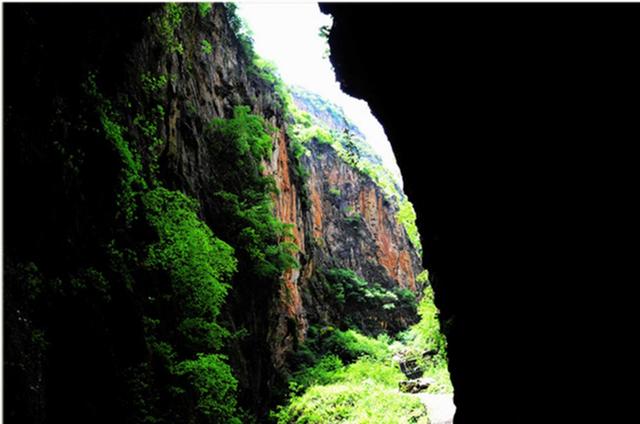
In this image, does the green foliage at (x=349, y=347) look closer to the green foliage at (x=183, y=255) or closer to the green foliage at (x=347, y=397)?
the green foliage at (x=347, y=397)

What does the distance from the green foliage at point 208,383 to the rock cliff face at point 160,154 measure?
1.36 metres

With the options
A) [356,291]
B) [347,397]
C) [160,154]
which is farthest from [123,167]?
[356,291]

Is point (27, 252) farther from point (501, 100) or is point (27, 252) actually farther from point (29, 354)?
point (501, 100)

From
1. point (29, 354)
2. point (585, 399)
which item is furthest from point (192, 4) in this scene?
point (585, 399)

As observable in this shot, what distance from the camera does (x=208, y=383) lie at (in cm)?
867

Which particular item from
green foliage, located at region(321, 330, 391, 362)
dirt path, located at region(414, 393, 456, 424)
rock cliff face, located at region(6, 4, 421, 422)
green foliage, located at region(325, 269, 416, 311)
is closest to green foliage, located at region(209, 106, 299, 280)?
rock cliff face, located at region(6, 4, 421, 422)

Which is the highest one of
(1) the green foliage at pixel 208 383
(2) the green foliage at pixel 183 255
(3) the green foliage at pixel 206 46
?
(3) the green foliage at pixel 206 46

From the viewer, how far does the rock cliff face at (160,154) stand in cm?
541

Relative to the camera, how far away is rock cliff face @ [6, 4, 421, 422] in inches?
213

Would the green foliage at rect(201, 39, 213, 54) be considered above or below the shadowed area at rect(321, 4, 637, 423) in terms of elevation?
above

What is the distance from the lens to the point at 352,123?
258ft

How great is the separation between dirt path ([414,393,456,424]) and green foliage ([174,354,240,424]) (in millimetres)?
7550

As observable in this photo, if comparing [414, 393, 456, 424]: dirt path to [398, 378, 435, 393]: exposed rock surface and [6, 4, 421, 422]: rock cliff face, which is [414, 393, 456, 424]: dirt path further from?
[6, 4, 421, 422]: rock cliff face

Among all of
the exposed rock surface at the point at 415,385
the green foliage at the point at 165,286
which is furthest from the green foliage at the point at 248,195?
the exposed rock surface at the point at 415,385
